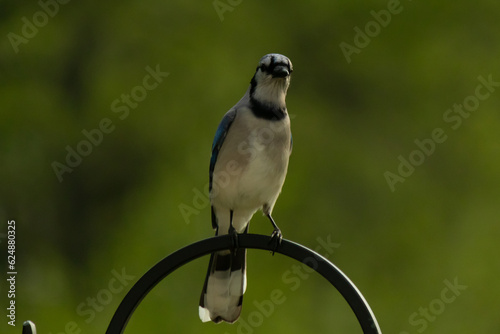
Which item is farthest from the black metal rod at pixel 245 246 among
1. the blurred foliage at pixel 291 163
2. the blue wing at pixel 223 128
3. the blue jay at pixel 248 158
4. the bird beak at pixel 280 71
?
the blurred foliage at pixel 291 163

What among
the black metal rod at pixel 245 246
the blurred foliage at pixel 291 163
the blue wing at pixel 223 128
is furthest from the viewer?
the blurred foliage at pixel 291 163

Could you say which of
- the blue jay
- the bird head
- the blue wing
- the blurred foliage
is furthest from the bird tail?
the blurred foliage

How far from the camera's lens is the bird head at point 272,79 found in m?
3.22

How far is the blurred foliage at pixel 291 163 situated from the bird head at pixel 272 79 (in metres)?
3.65

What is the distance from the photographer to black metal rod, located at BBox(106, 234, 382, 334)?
2283mm

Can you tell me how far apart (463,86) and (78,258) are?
4535mm

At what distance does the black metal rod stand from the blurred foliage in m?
4.31

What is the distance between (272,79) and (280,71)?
154 millimetres

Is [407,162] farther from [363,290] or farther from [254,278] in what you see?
[254,278]

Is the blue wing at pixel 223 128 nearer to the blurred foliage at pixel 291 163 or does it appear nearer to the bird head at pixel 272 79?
the bird head at pixel 272 79

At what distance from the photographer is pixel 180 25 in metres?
8.70

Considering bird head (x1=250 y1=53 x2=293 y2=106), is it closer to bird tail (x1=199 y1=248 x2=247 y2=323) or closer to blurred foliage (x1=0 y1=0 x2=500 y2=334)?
bird tail (x1=199 y1=248 x2=247 y2=323)

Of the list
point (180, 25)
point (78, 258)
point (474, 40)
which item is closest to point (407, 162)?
point (474, 40)

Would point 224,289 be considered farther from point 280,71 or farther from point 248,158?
point 280,71
